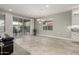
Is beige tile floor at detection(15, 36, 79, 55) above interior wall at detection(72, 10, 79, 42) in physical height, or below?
below

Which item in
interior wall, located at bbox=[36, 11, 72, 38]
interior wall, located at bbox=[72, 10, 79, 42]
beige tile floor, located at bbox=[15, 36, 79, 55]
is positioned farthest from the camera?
interior wall, located at bbox=[36, 11, 72, 38]

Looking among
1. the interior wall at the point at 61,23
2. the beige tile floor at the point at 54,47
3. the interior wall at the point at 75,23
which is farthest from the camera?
the interior wall at the point at 61,23

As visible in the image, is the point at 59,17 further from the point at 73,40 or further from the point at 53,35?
the point at 73,40

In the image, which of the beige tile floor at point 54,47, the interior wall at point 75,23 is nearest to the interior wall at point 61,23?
the interior wall at point 75,23

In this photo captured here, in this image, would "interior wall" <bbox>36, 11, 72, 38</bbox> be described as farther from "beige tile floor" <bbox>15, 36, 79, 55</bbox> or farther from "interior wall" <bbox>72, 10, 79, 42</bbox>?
"beige tile floor" <bbox>15, 36, 79, 55</bbox>

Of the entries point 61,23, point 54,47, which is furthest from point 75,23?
point 54,47

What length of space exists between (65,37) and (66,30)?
1.68 feet

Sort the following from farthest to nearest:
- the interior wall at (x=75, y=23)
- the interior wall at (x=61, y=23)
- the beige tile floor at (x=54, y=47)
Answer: the interior wall at (x=61, y=23), the interior wall at (x=75, y=23), the beige tile floor at (x=54, y=47)

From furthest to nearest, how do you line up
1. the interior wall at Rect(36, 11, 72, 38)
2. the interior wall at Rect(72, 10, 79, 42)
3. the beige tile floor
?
the interior wall at Rect(36, 11, 72, 38)
the interior wall at Rect(72, 10, 79, 42)
the beige tile floor

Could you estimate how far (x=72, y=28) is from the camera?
5.66 meters

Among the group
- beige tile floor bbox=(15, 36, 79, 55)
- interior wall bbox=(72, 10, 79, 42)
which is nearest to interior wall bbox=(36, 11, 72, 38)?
interior wall bbox=(72, 10, 79, 42)

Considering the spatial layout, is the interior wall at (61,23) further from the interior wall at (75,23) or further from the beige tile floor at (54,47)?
the beige tile floor at (54,47)
